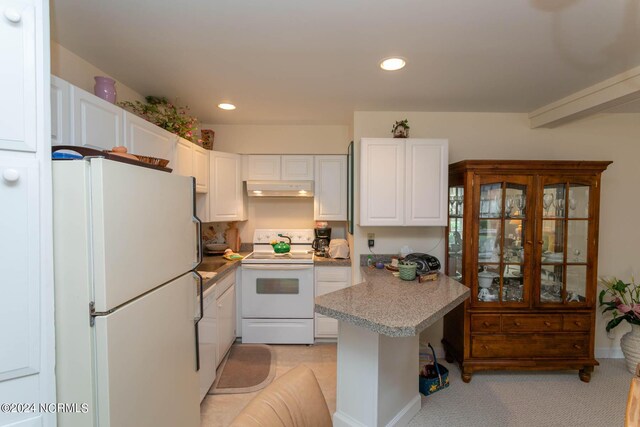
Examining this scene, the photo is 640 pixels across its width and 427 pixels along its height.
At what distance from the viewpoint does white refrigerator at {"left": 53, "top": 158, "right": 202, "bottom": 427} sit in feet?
3.03

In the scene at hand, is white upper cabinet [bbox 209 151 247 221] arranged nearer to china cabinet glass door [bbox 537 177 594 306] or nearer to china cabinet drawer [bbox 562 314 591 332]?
china cabinet glass door [bbox 537 177 594 306]

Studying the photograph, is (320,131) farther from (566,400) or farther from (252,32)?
(566,400)

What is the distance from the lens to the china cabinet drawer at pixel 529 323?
2289mm

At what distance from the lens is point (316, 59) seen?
173 centimetres

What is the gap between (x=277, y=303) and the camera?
2.88m

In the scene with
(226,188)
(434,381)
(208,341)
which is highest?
(226,188)

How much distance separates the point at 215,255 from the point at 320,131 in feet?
6.40

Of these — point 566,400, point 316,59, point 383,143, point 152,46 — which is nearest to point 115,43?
point 152,46

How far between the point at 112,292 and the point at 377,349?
1359 mm

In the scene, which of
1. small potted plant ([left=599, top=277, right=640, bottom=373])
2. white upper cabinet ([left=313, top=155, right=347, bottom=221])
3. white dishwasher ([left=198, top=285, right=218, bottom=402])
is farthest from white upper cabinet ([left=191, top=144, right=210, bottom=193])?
small potted plant ([left=599, top=277, right=640, bottom=373])

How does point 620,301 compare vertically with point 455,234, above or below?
below

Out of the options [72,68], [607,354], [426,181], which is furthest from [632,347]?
[72,68]

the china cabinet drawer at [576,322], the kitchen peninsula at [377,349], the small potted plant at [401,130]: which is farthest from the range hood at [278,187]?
the china cabinet drawer at [576,322]

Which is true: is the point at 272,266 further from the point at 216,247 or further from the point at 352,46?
the point at 352,46
